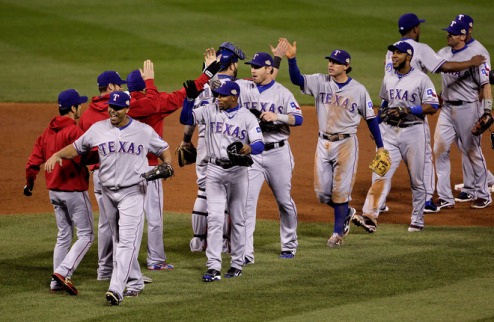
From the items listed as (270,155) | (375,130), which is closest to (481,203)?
(375,130)

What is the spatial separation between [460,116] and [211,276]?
14.7 feet

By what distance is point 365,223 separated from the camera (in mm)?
11516

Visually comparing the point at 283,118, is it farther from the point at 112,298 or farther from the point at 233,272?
the point at 112,298

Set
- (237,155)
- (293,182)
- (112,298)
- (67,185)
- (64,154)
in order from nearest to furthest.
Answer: (112,298), (64,154), (237,155), (67,185), (293,182)

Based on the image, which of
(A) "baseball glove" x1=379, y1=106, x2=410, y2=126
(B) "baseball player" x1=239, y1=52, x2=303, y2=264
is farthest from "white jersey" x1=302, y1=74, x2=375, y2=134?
(B) "baseball player" x1=239, y1=52, x2=303, y2=264

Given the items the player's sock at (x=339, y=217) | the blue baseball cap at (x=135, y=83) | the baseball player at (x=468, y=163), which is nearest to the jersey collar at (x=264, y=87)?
the blue baseball cap at (x=135, y=83)

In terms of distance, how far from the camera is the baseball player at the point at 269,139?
1021 centimetres

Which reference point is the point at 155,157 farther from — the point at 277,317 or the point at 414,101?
the point at 414,101

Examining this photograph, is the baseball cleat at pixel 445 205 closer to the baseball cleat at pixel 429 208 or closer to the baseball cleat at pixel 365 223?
the baseball cleat at pixel 429 208

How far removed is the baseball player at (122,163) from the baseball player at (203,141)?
133cm

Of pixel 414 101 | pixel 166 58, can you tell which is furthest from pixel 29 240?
pixel 166 58

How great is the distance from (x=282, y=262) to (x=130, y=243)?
1904 mm

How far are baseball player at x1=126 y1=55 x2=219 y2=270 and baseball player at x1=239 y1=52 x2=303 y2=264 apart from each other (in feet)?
1.44

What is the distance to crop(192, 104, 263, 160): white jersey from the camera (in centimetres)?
955
